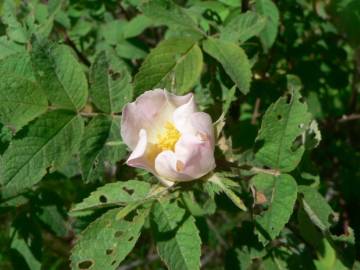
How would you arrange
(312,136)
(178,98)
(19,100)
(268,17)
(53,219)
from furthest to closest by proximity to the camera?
(53,219)
(268,17)
(312,136)
(19,100)
(178,98)

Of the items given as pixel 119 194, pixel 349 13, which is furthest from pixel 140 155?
pixel 349 13

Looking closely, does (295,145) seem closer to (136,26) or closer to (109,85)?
(109,85)

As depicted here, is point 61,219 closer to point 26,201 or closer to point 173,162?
point 26,201

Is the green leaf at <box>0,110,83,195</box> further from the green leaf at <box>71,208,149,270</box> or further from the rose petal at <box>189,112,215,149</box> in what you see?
the rose petal at <box>189,112,215,149</box>

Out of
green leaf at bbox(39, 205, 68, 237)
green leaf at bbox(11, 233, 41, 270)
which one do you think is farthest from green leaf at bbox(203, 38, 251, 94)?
green leaf at bbox(11, 233, 41, 270)

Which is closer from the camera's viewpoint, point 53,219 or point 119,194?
point 119,194

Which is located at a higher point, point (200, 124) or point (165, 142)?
point (200, 124)

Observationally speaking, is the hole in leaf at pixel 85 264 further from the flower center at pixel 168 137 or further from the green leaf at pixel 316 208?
the green leaf at pixel 316 208
